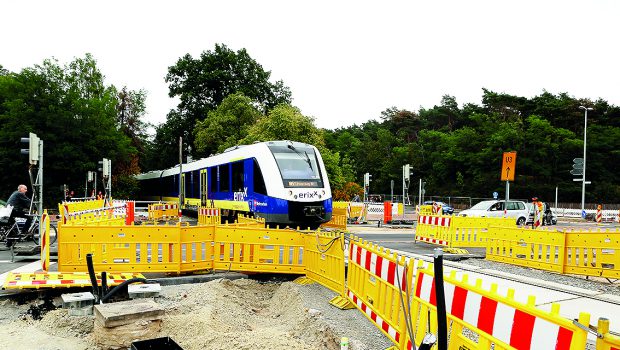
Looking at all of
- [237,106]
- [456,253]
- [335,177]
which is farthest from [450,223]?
[237,106]

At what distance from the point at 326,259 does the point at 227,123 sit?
37.4m

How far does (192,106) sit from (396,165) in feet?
110

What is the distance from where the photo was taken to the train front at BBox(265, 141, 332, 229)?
16.1 metres

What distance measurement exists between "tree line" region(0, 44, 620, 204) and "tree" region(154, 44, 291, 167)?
11 centimetres

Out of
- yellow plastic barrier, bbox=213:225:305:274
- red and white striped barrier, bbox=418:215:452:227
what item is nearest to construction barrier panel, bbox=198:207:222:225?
red and white striped barrier, bbox=418:215:452:227

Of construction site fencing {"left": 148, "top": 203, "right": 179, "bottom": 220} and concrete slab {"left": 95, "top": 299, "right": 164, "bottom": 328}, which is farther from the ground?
concrete slab {"left": 95, "top": 299, "right": 164, "bottom": 328}

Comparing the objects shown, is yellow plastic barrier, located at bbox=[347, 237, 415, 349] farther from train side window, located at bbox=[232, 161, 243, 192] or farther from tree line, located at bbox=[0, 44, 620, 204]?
tree line, located at bbox=[0, 44, 620, 204]

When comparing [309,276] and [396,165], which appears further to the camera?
[396,165]

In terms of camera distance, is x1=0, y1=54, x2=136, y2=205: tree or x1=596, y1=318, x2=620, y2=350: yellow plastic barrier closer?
x1=596, y1=318, x2=620, y2=350: yellow plastic barrier

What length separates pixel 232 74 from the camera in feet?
175

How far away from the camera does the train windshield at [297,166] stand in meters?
16.5

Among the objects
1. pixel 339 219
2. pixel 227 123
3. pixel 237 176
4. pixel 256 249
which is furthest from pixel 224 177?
pixel 227 123

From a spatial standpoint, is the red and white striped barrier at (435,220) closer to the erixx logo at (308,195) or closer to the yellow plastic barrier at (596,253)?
the erixx logo at (308,195)

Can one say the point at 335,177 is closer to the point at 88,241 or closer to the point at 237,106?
the point at 237,106
